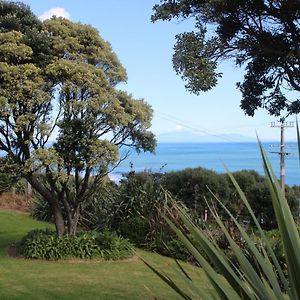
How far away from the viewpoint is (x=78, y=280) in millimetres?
9047

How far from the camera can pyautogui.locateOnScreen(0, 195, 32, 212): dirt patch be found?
21.2 metres

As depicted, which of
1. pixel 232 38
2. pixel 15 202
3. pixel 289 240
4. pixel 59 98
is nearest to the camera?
pixel 289 240

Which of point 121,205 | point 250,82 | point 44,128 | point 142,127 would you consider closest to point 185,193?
point 121,205

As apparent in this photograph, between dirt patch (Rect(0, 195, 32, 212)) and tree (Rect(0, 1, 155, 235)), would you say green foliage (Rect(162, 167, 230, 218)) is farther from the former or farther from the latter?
tree (Rect(0, 1, 155, 235))

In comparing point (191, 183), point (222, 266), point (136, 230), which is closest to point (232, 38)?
point (222, 266)

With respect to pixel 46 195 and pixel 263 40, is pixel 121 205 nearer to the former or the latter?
pixel 46 195

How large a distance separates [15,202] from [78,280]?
536 inches

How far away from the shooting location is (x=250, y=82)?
6.58 meters

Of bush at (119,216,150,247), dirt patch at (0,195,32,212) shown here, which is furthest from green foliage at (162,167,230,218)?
dirt patch at (0,195,32,212)

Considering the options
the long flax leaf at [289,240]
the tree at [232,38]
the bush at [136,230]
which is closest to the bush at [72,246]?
the bush at [136,230]

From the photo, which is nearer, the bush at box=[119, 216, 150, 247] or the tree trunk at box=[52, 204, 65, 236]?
the tree trunk at box=[52, 204, 65, 236]

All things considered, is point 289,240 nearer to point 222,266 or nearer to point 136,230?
point 222,266

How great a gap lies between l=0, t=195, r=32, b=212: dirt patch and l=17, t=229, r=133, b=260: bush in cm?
932

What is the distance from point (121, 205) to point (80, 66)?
594cm
